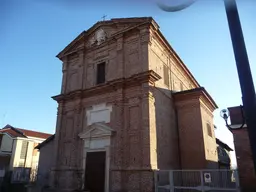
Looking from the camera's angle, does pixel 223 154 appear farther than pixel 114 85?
Yes

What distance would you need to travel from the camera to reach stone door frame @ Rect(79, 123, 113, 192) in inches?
533

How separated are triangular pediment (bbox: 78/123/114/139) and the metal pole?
10.9 metres

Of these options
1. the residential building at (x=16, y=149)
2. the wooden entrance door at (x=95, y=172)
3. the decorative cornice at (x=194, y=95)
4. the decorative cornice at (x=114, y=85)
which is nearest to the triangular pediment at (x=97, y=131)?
the wooden entrance door at (x=95, y=172)

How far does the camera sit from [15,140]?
93.9 ft

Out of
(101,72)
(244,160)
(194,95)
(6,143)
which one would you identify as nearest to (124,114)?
(101,72)

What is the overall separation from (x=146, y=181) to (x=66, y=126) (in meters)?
7.89

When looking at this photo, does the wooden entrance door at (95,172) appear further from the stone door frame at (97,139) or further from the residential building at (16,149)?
the residential building at (16,149)

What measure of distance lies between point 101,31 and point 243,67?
50.4 feet

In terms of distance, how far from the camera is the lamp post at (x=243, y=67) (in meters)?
2.82

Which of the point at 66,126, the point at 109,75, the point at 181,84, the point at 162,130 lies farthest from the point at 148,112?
the point at 181,84

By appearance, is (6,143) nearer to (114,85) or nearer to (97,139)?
(97,139)

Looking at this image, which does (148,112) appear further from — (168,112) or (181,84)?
(181,84)

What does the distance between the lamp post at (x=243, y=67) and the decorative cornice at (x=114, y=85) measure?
9704mm

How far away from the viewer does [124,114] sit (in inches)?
534
